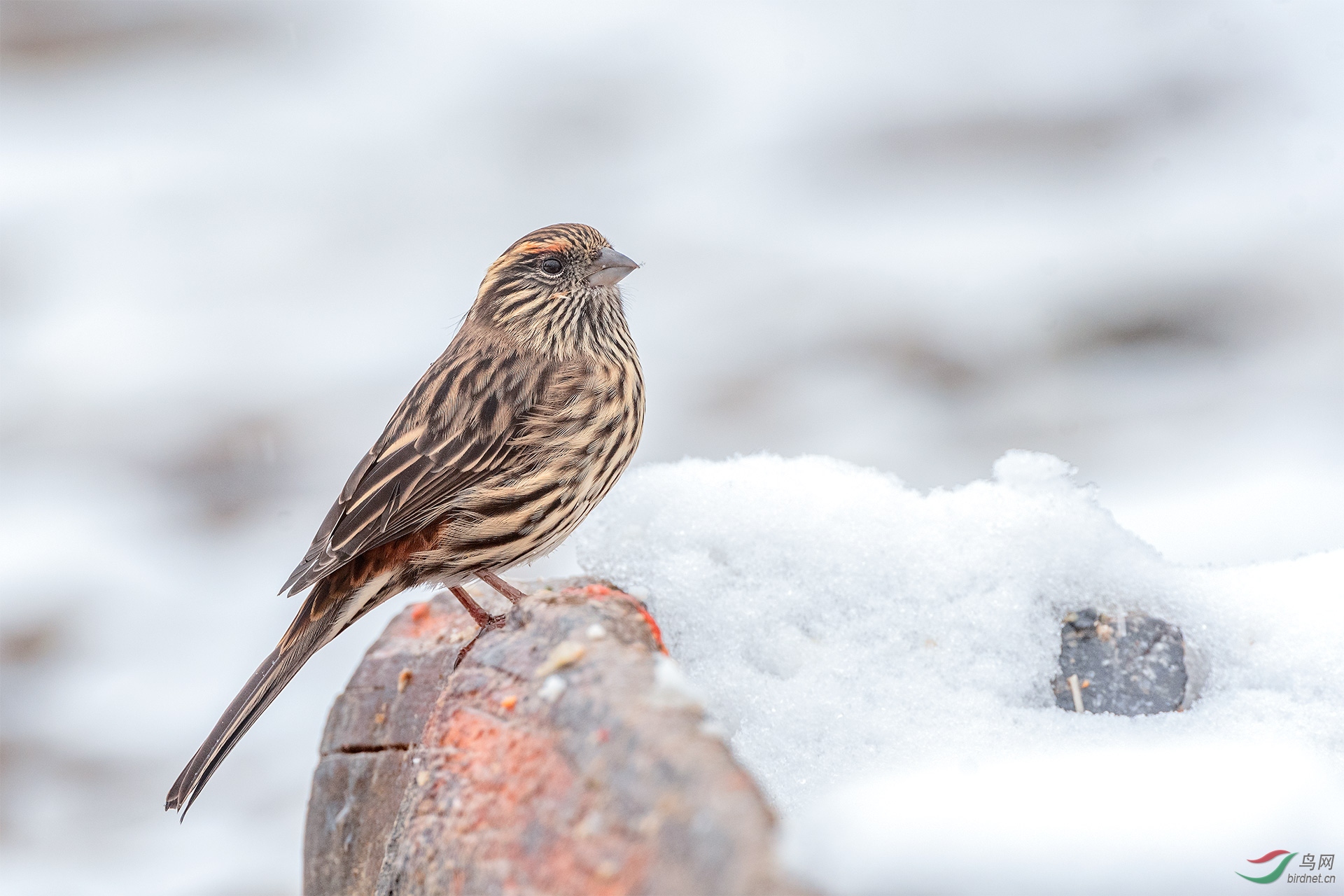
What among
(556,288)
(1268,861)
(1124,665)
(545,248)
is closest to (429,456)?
(556,288)

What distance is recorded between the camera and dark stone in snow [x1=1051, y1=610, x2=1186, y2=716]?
9.04ft

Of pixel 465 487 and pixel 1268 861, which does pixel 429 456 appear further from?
pixel 1268 861

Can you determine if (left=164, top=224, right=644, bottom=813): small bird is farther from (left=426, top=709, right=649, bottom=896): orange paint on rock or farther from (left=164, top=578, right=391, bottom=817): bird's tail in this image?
(left=426, top=709, right=649, bottom=896): orange paint on rock

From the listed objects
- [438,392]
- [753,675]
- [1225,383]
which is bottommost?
[753,675]

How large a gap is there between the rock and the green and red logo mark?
77 cm

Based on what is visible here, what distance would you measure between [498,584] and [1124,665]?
1676mm

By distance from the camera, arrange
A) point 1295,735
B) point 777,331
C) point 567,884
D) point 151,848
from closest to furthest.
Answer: point 567,884 < point 1295,735 < point 151,848 < point 777,331

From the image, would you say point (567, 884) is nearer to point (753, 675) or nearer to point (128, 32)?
point (753, 675)

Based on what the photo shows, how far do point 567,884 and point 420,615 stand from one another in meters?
1.93

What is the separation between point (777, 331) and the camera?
8906 mm

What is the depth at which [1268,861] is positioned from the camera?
181cm

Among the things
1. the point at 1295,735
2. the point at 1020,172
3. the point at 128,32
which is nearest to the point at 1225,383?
the point at 1020,172

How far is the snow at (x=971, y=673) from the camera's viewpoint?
173 cm

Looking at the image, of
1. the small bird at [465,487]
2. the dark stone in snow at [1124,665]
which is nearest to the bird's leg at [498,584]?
the small bird at [465,487]
